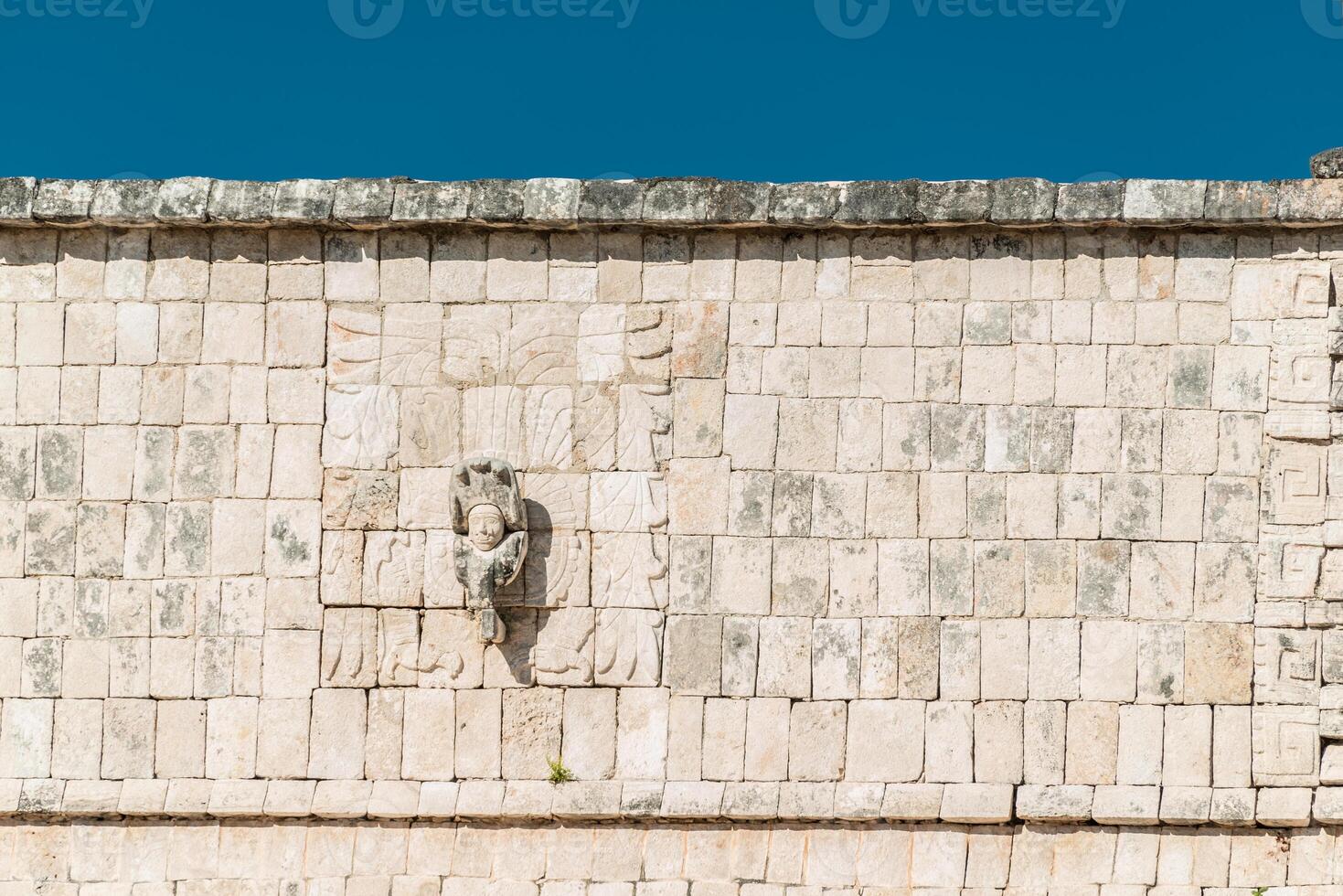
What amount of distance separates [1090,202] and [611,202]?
2.81 m

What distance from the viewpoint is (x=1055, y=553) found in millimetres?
8930

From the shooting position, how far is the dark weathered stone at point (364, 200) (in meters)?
9.06

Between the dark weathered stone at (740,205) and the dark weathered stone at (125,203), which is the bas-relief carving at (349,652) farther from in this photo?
the dark weathered stone at (740,205)

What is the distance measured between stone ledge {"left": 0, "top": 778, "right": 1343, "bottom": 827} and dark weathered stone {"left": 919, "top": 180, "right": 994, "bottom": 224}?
10.9ft

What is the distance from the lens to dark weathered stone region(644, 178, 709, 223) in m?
9.02

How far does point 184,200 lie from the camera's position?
358 inches

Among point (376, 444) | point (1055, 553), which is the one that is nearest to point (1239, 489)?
point (1055, 553)

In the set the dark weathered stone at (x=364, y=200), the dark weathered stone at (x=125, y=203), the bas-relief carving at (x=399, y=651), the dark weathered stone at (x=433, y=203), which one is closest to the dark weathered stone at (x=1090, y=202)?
the dark weathered stone at (x=433, y=203)

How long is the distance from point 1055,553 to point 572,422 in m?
2.96

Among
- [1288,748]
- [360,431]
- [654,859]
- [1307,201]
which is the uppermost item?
[1307,201]

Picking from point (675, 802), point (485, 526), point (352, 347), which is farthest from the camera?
point (352, 347)

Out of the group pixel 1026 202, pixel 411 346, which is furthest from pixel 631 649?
pixel 1026 202

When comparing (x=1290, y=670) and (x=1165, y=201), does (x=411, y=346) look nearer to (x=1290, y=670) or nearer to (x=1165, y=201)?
(x=1165, y=201)

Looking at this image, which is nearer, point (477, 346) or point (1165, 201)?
point (1165, 201)
